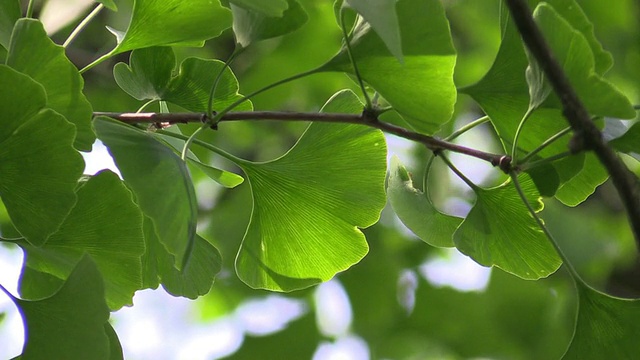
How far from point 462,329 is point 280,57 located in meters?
0.66

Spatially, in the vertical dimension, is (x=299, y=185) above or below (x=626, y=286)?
above

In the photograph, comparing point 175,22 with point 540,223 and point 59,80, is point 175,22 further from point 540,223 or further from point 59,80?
point 540,223

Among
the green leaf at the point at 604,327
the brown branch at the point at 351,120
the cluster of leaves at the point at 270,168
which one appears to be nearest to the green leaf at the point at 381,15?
the cluster of leaves at the point at 270,168

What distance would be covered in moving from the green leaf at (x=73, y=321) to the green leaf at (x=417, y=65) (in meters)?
0.21

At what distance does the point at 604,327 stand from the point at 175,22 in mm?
374

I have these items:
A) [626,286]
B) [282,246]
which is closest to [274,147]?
[626,286]

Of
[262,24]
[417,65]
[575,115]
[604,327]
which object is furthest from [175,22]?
[604,327]

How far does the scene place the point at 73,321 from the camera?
46cm

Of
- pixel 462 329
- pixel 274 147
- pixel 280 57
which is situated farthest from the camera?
pixel 274 147

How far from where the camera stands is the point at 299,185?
590 mm

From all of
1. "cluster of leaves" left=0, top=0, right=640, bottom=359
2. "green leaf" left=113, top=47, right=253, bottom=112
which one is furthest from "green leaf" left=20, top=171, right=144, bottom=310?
"green leaf" left=113, top=47, right=253, bottom=112

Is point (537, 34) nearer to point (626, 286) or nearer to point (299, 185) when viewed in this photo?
point (299, 185)

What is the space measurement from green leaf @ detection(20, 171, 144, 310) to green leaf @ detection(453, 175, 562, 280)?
246 millimetres

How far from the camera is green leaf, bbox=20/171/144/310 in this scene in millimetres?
497
